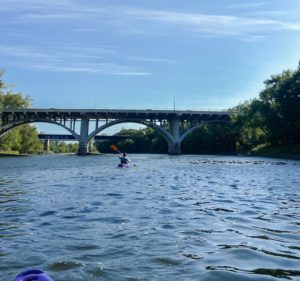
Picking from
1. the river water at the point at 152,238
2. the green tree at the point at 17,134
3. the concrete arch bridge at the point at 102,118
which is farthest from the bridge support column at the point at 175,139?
the river water at the point at 152,238

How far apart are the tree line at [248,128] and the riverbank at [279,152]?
132cm

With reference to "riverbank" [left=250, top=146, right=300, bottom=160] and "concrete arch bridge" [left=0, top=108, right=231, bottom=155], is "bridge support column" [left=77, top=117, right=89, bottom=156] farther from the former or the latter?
"riverbank" [left=250, top=146, right=300, bottom=160]

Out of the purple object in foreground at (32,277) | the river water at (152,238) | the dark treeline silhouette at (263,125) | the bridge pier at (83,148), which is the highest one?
the dark treeline silhouette at (263,125)

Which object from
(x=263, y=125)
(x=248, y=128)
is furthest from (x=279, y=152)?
(x=248, y=128)

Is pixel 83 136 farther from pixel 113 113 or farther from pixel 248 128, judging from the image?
pixel 248 128

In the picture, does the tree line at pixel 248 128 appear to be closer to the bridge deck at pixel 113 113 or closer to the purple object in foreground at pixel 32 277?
the bridge deck at pixel 113 113

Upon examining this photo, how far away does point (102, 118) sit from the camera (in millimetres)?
94188

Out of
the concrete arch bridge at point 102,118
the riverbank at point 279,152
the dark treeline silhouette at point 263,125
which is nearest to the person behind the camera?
the riverbank at point 279,152

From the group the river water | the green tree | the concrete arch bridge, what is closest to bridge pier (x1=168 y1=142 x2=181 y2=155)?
the concrete arch bridge

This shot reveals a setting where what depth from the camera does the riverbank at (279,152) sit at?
62.0m

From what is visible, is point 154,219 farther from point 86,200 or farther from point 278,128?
point 278,128

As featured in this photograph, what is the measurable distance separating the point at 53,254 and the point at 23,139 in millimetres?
99903

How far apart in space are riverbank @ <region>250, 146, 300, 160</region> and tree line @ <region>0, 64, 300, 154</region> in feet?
4.33

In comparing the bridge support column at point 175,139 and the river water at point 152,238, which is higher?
the bridge support column at point 175,139
